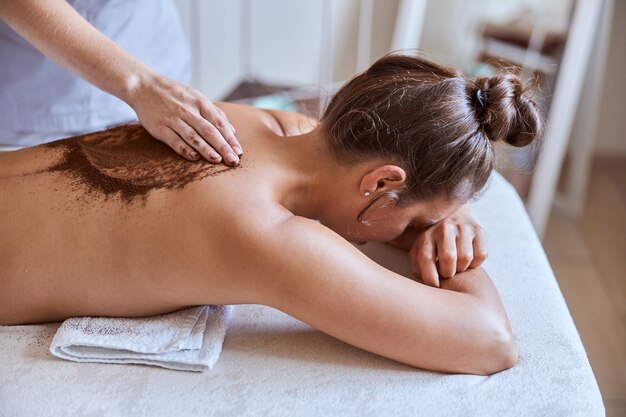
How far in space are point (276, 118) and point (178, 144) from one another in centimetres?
31

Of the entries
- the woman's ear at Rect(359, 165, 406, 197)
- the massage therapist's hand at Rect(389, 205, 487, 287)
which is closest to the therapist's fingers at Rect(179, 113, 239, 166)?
the woman's ear at Rect(359, 165, 406, 197)

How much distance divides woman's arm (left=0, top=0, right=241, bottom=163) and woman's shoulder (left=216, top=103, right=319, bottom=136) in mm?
106

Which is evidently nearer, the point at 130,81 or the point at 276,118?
the point at 130,81

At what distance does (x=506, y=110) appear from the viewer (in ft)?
4.09

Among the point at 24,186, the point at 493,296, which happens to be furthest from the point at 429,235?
the point at 24,186

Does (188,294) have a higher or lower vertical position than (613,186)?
higher

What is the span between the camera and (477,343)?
120 cm

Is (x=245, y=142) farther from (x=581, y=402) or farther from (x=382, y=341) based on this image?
(x=581, y=402)

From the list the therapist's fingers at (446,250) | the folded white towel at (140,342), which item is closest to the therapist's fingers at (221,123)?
the folded white towel at (140,342)

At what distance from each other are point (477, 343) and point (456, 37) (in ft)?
5.95

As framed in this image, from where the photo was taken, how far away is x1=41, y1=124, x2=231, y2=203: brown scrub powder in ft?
4.06

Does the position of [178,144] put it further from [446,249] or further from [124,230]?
[446,249]

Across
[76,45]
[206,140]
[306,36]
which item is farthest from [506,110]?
[306,36]

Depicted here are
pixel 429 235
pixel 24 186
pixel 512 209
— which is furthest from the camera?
pixel 512 209
